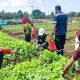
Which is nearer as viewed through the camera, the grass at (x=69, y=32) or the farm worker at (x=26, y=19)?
the farm worker at (x=26, y=19)

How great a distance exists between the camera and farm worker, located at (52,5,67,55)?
1213cm

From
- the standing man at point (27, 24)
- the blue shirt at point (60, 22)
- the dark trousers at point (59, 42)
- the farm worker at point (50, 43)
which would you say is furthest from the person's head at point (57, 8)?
the standing man at point (27, 24)

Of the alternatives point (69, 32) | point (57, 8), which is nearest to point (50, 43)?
point (57, 8)

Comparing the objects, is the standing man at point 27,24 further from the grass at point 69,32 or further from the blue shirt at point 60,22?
the blue shirt at point 60,22

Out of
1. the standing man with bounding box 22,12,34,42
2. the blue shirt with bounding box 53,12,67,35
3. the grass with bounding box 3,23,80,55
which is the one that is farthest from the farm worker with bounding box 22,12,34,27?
the blue shirt with bounding box 53,12,67,35

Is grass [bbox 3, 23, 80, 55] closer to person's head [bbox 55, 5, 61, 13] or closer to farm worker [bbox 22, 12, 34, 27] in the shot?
farm worker [bbox 22, 12, 34, 27]

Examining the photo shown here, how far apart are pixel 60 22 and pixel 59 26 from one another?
0.61ft

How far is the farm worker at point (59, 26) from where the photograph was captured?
39.8 ft

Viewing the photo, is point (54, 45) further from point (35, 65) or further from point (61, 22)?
point (35, 65)

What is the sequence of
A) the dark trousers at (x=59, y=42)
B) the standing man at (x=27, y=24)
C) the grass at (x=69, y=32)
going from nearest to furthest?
1. the dark trousers at (x=59, y=42)
2. the standing man at (x=27, y=24)
3. the grass at (x=69, y=32)

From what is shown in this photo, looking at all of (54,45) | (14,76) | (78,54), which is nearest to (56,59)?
(14,76)

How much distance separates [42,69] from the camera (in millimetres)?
8180

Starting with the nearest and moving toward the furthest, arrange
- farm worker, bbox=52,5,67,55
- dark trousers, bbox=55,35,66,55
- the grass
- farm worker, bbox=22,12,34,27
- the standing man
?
farm worker, bbox=52,5,67,55, dark trousers, bbox=55,35,66,55, the standing man, farm worker, bbox=22,12,34,27, the grass

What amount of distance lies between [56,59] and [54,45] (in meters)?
2.65
